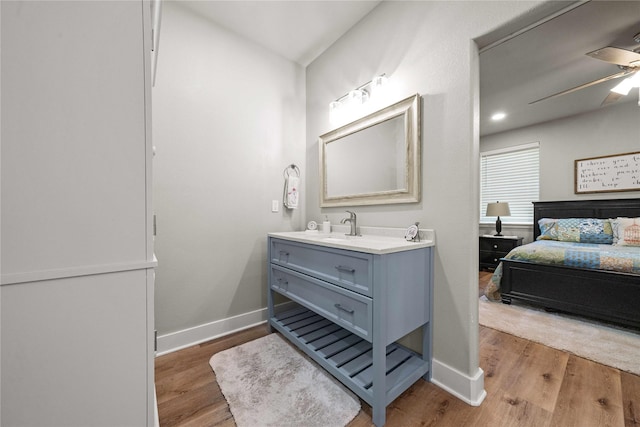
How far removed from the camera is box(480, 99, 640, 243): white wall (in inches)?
126

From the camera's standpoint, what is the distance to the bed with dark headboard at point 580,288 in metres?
2.08

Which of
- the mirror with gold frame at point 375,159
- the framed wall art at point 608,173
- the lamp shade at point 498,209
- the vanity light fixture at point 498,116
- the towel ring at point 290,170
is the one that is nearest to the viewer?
the mirror with gold frame at point 375,159

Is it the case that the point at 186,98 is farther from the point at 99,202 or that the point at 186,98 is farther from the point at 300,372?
the point at 300,372

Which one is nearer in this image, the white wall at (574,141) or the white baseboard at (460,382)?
the white baseboard at (460,382)

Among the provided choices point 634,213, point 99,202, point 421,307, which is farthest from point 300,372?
point 634,213

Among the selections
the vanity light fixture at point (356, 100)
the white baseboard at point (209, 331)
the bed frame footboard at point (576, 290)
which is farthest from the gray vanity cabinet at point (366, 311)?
the bed frame footboard at point (576, 290)

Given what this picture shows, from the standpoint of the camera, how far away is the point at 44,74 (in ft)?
1.97

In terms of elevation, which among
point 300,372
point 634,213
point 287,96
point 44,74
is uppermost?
point 287,96

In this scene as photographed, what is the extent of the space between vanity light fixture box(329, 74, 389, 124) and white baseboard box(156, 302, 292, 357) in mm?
1882

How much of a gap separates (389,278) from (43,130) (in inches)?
52.5

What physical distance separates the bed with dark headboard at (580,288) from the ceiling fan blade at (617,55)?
1.82 meters

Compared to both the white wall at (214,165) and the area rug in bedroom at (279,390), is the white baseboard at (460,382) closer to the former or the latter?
the area rug in bedroom at (279,390)

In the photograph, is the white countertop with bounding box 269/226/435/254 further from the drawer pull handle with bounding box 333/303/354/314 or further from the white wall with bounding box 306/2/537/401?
the drawer pull handle with bounding box 333/303/354/314

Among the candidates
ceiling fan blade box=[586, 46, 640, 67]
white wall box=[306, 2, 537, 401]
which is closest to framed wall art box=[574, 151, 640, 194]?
ceiling fan blade box=[586, 46, 640, 67]
